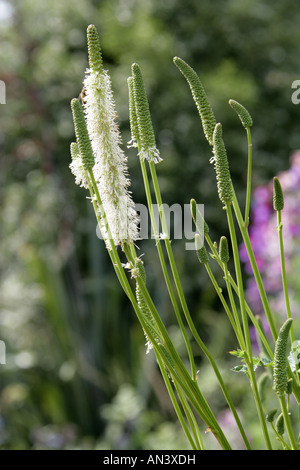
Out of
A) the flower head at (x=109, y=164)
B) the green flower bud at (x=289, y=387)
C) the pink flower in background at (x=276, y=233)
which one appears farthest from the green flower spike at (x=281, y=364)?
the pink flower in background at (x=276, y=233)

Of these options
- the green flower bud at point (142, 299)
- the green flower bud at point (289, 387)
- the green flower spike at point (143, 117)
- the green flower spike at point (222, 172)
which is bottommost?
the green flower bud at point (289, 387)

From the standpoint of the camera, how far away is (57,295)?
8.59ft

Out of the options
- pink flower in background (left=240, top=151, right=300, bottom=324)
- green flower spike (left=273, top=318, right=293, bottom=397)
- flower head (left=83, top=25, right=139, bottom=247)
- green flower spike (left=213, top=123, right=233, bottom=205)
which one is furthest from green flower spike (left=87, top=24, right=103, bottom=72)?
pink flower in background (left=240, top=151, right=300, bottom=324)

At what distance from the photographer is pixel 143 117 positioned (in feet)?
1.42

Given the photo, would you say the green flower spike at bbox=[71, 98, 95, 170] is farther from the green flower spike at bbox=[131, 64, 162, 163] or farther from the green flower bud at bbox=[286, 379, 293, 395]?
the green flower bud at bbox=[286, 379, 293, 395]

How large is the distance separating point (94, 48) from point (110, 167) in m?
0.09

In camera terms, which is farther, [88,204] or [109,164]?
[88,204]

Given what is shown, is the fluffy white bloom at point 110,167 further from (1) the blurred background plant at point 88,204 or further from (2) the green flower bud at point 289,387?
(1) the blurred background plant at point 88,204

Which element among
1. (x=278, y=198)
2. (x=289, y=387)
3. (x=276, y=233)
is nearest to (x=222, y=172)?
(x=278, y=198)

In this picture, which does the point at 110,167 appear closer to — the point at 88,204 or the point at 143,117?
the point at 143,117

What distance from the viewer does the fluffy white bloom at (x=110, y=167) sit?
1.41 ft

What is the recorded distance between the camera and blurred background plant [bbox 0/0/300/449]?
2.44 metres

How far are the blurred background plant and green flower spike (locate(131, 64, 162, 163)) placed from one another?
128 cm

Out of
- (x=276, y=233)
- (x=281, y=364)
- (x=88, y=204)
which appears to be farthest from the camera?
(x=88, y=204)
